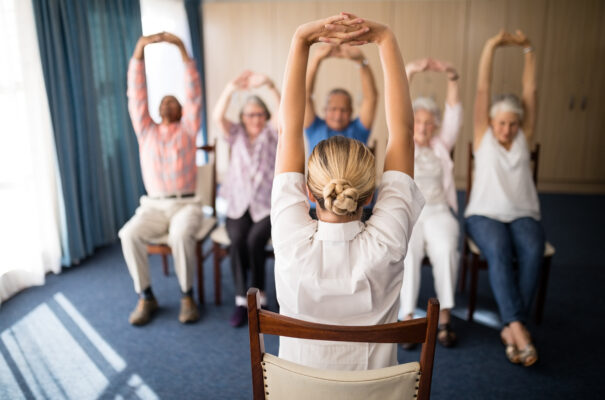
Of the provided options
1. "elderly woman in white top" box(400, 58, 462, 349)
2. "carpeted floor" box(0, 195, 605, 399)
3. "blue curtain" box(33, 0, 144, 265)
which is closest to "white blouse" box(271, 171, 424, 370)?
"carpeted floor" box(0, 195, 605, 399)

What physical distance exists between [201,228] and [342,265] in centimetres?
186

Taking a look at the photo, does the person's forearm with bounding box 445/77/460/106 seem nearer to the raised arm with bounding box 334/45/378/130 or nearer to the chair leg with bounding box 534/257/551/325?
the raised arm with bounding box 334/45/378/130

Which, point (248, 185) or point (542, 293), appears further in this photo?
point (248, 185)

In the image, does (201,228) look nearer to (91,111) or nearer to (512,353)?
(91,111)

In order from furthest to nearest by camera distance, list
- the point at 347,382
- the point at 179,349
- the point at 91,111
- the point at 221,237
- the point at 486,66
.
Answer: the point at 91,111 < the point at 221,237 < the point at 486,66 < the point at 179,349 < the point at 347,382

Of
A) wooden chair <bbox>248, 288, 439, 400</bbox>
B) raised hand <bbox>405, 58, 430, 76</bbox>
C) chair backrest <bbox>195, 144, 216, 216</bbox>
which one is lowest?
chair backrest <bbox>195, 144, 216, 216</bbox>

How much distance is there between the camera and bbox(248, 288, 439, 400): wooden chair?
3.22ft

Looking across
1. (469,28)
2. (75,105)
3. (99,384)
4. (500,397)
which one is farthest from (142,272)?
(469,28)

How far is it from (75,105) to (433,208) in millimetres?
2488

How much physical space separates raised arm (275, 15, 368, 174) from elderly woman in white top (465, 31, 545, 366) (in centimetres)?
154

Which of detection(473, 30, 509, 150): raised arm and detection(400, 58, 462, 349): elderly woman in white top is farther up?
detection(473, 30, 509, 150): raised arm

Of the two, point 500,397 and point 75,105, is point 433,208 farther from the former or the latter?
point 75,105

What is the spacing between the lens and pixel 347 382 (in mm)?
1002

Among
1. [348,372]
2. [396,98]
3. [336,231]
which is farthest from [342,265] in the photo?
[396,98]
